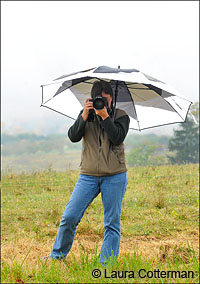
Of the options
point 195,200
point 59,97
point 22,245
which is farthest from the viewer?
point 195,200

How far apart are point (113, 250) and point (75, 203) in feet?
1.90

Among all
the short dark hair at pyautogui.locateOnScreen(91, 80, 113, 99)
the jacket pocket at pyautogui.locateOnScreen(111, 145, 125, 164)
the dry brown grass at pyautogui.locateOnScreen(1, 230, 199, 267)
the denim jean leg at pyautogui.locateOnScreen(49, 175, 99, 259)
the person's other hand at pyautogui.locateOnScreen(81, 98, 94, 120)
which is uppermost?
the short dark hair at pyautogui.locateOnScreen(91, 80, 113, 99)

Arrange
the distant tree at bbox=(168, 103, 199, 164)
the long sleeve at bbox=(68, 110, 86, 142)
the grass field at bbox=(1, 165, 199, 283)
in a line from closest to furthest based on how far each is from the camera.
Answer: the grass field at bbox=(1, 165, 199, 283), the long sleeve at bbox=(68, 110, 86, 142), the distant tree at bbox=(168, 103, 199, 164)

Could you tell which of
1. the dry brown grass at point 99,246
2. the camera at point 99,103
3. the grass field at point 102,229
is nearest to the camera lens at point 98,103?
the camera at point 99,103

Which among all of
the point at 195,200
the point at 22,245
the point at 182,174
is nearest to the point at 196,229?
the point at 195,200

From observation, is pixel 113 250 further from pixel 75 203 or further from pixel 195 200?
pixel 195 200

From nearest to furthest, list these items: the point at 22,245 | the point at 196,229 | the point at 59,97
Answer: the point at 59,97 → the point at 22,245 → the point at 196,229

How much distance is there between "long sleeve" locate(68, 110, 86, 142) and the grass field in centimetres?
108

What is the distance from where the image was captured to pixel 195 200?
7.56 meters

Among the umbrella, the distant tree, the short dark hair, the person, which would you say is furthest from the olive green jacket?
the distant tree

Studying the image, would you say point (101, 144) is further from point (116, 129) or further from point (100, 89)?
point (100, 89)

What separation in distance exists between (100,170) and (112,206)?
0.37 m

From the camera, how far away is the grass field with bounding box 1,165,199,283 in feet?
9.96

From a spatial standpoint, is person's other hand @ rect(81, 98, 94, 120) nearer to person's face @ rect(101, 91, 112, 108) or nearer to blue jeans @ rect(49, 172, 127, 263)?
person's face @ rect(101, 91, 112, 108)
